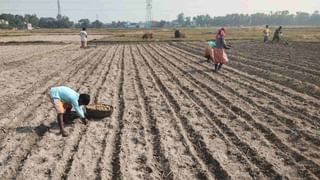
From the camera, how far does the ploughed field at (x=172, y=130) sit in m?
6.46

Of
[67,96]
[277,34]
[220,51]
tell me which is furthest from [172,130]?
[277,34]

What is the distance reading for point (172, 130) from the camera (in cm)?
A: 851

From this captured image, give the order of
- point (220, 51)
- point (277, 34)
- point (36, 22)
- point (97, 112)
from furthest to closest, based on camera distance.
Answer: point (36, 22)
point (277, 34)
point (220, 51)
point (97, 112)

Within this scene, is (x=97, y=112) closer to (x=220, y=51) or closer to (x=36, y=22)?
(x=220, y=51)

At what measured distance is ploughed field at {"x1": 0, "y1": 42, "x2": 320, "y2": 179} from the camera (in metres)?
6.46

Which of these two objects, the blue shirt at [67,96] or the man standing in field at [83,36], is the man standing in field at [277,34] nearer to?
the man standing in field at [83,36]

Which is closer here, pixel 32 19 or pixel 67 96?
pixel 67 96

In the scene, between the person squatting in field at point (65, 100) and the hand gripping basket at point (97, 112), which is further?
the hand gripping basket at point (97, 112)

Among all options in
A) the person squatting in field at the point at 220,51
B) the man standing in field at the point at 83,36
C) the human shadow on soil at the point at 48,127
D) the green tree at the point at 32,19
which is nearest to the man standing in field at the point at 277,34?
the man standing in field at the point at 83,36

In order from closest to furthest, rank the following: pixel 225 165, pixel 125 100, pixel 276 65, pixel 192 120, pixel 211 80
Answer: pixel 225 165 < pixel 192 120 < pixel 125 100 < pixel 211 80 < pixel 276 65

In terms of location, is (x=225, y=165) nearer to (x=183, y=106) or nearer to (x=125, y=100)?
(x=183, y=106)

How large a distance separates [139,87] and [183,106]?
3082mm

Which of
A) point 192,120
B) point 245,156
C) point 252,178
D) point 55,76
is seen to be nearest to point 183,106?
point 192,120

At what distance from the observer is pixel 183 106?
35.0ft
